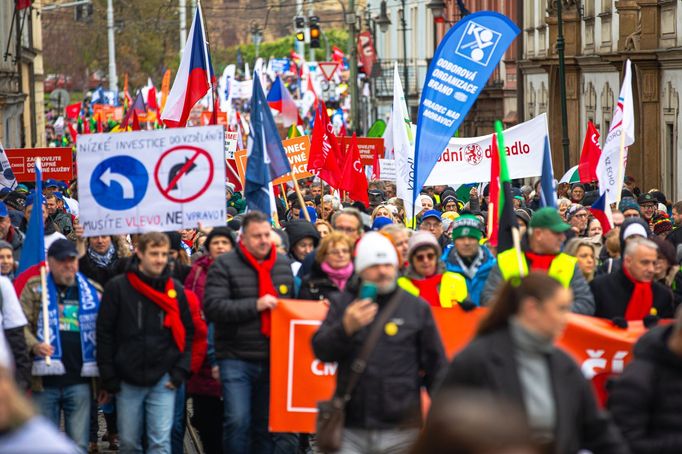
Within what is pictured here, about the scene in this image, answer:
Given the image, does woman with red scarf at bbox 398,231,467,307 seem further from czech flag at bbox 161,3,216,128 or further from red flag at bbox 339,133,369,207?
red flag at bbox 339,133,369,207

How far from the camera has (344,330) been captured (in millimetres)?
6941

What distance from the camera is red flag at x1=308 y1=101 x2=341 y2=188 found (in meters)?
19.3

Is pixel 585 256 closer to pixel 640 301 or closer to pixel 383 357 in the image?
pixel 640 301

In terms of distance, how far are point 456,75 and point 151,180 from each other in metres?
4.33

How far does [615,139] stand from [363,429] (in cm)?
851

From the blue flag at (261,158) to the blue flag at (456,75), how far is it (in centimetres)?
177

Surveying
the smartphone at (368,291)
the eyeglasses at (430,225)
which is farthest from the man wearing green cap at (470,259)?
the eyeglasses at (430,225)

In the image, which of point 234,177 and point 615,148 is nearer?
point 615,148

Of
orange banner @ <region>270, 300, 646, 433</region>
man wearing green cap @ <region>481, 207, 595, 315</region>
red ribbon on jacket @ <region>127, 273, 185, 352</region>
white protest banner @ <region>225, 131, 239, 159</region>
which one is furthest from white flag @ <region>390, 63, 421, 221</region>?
red ribbon on jacket @ <region>127, 273, 185, 352</region>

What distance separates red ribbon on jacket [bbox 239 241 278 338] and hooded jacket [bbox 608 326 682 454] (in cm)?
314

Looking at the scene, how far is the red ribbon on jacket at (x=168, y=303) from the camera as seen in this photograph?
28.9 ft

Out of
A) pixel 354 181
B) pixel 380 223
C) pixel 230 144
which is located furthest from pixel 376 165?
pixel 380 223

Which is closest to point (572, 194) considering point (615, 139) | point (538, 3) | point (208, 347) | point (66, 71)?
point (615, 139)

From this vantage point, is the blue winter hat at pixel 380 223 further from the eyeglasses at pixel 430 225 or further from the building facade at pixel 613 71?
the building facade at pixel 613 71
